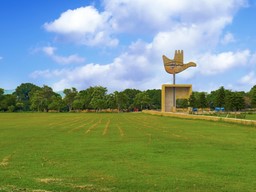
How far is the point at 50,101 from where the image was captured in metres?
137

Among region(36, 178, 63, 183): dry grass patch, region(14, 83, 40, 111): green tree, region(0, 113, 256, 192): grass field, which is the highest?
region(14, 83, 40, 111): green tree

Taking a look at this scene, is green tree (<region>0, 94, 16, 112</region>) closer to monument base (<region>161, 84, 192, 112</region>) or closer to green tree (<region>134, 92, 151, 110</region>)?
green tree (<region>134, 92, 151, 110</region>)

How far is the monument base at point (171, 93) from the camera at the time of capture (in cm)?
8581

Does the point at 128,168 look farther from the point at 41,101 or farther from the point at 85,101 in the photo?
the point at 41,101

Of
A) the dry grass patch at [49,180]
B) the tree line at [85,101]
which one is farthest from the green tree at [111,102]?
the dry grass patch at [49,180]

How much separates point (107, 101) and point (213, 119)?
294 feet

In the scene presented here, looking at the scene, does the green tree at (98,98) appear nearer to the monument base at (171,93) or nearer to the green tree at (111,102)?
the green tree at (111,102)

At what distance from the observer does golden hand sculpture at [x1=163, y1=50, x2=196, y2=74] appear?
85438 mm

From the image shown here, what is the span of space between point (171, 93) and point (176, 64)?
7011 mm

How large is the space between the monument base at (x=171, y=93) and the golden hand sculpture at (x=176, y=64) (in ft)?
11.8

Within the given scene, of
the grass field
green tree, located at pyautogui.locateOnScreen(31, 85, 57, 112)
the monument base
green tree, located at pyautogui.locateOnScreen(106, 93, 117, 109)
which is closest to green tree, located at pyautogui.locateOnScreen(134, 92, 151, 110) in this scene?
green tree, located at pyautogui.locateOnScreen(106, 93, 117, 109)

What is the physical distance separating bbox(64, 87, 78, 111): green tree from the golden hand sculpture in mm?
58558

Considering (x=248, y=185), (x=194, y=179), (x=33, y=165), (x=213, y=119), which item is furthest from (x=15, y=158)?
(x=213, y=119)

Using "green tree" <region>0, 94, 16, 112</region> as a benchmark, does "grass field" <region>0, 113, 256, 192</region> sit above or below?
below
